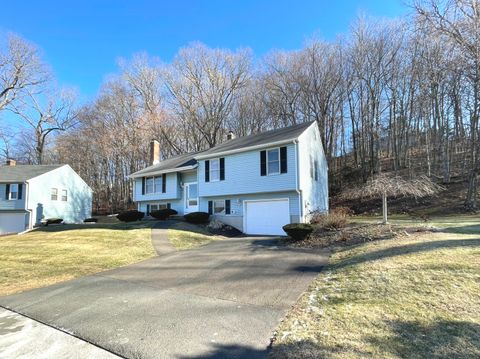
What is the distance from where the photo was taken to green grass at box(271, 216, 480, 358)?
3.54 meters

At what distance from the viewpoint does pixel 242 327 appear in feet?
14.8

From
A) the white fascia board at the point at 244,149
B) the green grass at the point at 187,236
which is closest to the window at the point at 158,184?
the white fascia board at the point at 244,149

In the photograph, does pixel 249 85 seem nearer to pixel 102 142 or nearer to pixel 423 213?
pixel 102 142

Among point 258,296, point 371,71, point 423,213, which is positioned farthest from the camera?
point 371,71

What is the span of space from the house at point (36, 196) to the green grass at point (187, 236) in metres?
16.4

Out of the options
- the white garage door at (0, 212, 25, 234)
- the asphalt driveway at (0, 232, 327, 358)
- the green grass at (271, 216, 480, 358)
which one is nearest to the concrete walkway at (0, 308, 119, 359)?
the asphalt driveway at (0, 232, 327, 358)

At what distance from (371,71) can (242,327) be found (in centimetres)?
3052

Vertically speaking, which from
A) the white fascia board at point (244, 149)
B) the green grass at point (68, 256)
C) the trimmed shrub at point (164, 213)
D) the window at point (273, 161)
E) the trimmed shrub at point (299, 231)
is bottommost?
the green grass at point (68, 256)

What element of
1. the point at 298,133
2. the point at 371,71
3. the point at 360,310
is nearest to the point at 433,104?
the point at 371,71

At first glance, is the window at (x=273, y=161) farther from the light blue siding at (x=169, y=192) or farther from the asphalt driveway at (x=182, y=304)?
the light blue siding at (x=169, y=192)

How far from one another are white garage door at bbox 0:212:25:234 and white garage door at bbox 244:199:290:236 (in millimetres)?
21044

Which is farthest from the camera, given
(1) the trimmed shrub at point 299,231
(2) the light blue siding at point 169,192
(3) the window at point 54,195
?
(3) the window at point 54,195

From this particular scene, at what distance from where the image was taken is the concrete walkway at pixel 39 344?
390cm

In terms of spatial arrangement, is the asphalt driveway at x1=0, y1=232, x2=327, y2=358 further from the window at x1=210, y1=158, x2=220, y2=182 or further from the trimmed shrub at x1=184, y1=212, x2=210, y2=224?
the window at x1=210, y1=158, x2=220, y2=182
